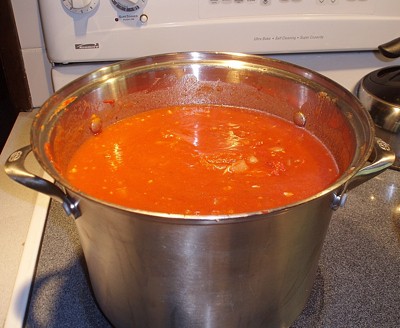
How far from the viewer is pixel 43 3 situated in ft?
3.43

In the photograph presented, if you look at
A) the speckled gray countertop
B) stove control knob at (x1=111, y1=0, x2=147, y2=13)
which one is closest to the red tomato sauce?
the speckled gray countertop

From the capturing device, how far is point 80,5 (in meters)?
1.03

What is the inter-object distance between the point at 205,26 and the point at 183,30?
0.05m

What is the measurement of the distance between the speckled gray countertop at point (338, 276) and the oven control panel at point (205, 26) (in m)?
0.41

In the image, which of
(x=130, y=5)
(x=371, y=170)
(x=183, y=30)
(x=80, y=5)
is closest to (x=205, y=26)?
(x=183, y=30)

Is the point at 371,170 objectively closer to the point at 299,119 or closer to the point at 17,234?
the point at 299,119

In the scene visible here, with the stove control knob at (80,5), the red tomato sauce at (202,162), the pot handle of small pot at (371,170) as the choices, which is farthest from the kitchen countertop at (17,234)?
the pot handle of small pot at (371,170)

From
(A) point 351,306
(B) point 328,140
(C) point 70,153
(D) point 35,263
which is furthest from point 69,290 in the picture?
(B) point 328,140

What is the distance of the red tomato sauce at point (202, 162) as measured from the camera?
33.4 inches

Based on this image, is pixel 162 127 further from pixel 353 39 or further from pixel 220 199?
pixel 353 39

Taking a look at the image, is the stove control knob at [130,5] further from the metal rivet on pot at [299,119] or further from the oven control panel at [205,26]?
the metal rivet on pot at [299,119]

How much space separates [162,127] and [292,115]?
32 centimetres

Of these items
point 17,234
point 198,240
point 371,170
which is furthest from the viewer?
point 17,234

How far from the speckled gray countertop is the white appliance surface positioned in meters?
0.12
